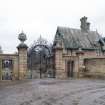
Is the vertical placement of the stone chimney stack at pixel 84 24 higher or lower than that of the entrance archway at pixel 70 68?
higher

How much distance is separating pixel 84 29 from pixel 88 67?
20.3 m

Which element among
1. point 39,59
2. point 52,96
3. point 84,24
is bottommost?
point 52,96

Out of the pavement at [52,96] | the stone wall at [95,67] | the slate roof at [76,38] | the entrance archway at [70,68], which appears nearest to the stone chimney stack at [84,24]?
the slate roof at [76,38]

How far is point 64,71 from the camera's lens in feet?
77.7

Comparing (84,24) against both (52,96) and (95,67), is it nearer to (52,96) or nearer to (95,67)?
(95,67)

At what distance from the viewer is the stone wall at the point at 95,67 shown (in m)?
24.2

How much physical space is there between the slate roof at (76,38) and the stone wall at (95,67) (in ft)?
46.1

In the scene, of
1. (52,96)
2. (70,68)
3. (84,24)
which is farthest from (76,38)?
(52,96)

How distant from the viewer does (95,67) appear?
24.6 meters

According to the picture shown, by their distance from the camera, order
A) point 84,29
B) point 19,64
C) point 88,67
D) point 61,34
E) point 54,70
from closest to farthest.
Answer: point 19,64
point 54,70
point 88,67
point 61,34
point 84,29

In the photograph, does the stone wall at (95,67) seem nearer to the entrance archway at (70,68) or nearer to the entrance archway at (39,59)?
the entrance archway at (70,68)

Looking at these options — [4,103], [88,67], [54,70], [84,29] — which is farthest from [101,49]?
[4,103]

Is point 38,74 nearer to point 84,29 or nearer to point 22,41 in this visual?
point 22,41

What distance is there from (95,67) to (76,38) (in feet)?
55.6
